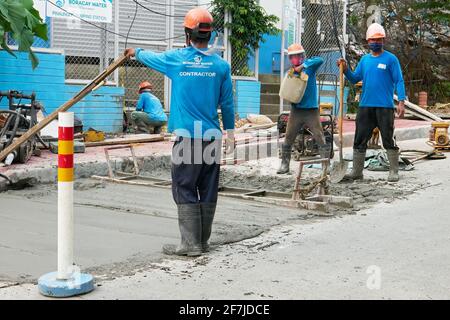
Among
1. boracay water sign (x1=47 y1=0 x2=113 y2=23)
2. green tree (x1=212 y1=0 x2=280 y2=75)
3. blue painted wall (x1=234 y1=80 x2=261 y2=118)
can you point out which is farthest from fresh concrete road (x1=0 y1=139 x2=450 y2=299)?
green tree (x1=212 y1=0 x2=280 y2=75)

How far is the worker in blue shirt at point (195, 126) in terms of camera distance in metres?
5.67

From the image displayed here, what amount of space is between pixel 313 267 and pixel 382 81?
16.9ft

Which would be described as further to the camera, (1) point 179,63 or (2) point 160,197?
(2) point 160,197

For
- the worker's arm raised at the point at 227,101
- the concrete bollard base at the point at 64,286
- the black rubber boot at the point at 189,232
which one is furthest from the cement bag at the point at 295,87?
the concrete bollard base at the point at 64,286

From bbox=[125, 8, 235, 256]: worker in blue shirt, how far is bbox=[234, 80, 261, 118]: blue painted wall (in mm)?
10583

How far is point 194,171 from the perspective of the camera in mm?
5656

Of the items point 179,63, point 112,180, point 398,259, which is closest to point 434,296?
point 398,259

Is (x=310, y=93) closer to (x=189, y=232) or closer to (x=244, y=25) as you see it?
(x=189, y=232)

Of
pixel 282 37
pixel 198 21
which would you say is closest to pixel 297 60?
pixel 198 21

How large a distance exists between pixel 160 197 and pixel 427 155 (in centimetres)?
570

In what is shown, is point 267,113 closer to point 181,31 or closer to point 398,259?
point 181,31

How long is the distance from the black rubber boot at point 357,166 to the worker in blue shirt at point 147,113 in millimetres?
5466

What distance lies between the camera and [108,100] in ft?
45.5

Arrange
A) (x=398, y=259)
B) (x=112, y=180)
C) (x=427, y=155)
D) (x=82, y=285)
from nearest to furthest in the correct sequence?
(x=82, y=285) → (x=398, y=259) → (x=112, y=180) → (x=427, y=155)
